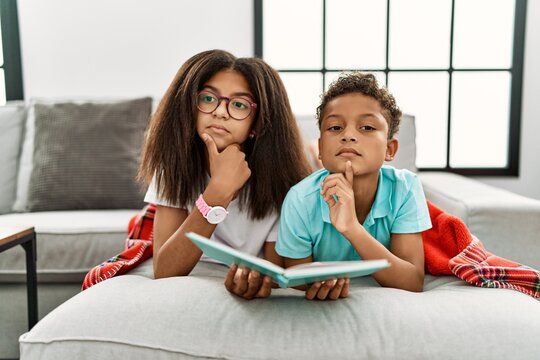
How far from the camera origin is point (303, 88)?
9.61 ft

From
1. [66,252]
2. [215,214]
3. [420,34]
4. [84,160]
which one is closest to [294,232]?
[215,214]

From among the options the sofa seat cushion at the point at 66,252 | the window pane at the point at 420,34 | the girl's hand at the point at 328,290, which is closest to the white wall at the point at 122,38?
the window pane at the point at 420,34

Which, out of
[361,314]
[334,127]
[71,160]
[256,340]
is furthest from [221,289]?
[71,160]

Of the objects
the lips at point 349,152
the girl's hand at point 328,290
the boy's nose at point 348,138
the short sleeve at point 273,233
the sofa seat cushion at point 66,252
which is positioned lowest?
the sofa seat cushion at point 66,252

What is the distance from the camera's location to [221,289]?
114 cm

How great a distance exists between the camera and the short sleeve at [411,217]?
125 centimetres

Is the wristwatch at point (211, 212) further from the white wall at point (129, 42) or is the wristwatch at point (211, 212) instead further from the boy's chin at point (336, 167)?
the white wall at point (129, 42)

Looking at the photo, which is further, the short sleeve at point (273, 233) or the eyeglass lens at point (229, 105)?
the short sleeve at point (273, 233)

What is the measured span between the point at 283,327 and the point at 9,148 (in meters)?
1.80

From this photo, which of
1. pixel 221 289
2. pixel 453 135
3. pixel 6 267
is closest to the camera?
pixel 221 289

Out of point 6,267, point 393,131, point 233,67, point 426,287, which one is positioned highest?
point 233,67

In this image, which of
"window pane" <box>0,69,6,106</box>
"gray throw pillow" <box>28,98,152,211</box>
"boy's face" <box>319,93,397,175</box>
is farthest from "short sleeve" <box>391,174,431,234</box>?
"window pane" <box>0,69,6,106</box>

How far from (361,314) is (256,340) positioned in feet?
0.68

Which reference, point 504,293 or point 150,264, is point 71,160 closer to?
point 150,264
